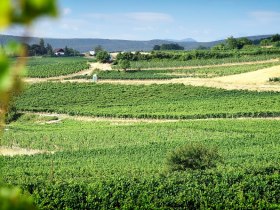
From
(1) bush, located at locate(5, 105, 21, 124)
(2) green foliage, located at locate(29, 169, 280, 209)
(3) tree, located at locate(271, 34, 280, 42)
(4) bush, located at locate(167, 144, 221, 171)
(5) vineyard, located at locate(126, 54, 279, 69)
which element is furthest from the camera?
(3) tree, located at locate(271, 34, 280, 42)

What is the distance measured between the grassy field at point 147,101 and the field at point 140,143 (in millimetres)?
134

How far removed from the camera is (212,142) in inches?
1455

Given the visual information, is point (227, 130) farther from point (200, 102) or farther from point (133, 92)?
point (133, 92)

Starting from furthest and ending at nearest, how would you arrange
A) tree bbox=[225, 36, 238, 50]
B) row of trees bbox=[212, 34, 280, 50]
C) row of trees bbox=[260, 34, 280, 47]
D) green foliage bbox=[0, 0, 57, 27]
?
tree bbox=[225, 36, 238, 50]
row of trees bbox=[212, 34, 280, 50]
row of trees bbox=[260, 34, 280, 47]
green foliage bbox=[0, 0, 57, 27]

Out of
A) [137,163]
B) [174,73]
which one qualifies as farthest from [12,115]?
[174,73]

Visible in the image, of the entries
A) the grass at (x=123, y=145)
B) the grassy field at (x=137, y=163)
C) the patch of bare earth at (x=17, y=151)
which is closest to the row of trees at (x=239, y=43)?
the grassy field at (x=137, y=163)

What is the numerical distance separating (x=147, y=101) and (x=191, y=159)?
38.6 m

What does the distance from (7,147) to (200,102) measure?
90.0 feet

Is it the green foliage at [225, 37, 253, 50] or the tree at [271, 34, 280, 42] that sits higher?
the tree at [271, 34, 280, 42]

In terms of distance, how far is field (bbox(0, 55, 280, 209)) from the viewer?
21172 mm

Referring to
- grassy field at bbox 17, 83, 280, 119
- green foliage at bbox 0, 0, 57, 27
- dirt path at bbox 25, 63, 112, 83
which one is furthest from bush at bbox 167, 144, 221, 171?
dirt path at bbox 25, 63, 112, 83

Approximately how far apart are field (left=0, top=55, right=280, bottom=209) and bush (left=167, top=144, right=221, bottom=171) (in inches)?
24.3

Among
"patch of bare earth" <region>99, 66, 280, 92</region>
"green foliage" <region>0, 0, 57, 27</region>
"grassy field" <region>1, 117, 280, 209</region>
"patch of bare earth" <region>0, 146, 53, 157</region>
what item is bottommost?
"patch of bare earth" <region>0, 146, 53, 157</region>

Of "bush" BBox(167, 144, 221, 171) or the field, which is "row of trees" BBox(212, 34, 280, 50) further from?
"bush" BBox(167, 144, 221, 171)
